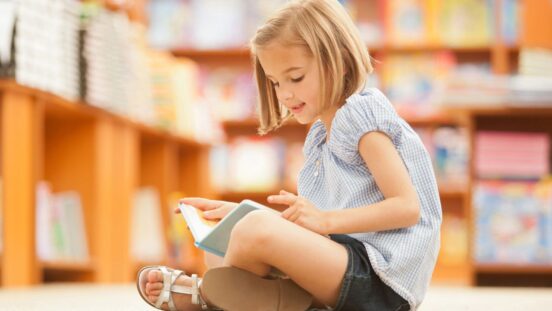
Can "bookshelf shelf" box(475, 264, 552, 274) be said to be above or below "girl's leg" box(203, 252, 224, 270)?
below

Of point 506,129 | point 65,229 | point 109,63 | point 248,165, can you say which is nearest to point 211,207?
point 65,229

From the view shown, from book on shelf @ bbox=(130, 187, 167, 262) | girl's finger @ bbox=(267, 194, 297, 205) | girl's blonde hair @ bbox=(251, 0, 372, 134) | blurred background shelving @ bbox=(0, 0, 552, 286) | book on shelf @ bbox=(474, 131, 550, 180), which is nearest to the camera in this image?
girl's finger @ bbox=(267, 194, 297, 205)

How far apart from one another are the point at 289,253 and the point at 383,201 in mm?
163

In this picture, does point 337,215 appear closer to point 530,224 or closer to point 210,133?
point 530,224

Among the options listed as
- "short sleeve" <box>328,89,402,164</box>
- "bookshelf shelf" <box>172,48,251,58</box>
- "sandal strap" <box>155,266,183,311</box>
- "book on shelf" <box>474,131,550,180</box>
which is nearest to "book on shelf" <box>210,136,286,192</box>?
"bookshelf shelf" <box>172,48,251,58</box>

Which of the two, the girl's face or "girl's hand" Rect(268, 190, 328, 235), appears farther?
the girl's face

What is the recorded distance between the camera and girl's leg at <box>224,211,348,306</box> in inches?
57.6

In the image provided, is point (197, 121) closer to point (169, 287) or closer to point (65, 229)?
point (65, 229)

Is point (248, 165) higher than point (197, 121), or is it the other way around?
point (197, 121)

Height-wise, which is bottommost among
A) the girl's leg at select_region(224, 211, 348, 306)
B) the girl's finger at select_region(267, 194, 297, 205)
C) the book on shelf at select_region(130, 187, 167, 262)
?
the book on shelf at select_region(130, 187, 167, 262)

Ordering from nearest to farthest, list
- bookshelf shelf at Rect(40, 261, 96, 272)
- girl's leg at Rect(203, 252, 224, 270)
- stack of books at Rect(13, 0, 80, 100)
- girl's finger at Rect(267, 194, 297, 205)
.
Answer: girl's finger at Rect(267, 194, 297, 205), girl's leg at Rect(203, 252, 224, 270), stack of books at Rect(13, 0, 80, 100), bookshelf shelf at Rect(40, 261, 96, 272)

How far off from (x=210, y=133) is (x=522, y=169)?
6.60ft

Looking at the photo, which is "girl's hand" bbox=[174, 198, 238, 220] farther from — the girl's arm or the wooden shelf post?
the wooden shelf post

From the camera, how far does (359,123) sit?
153cm
